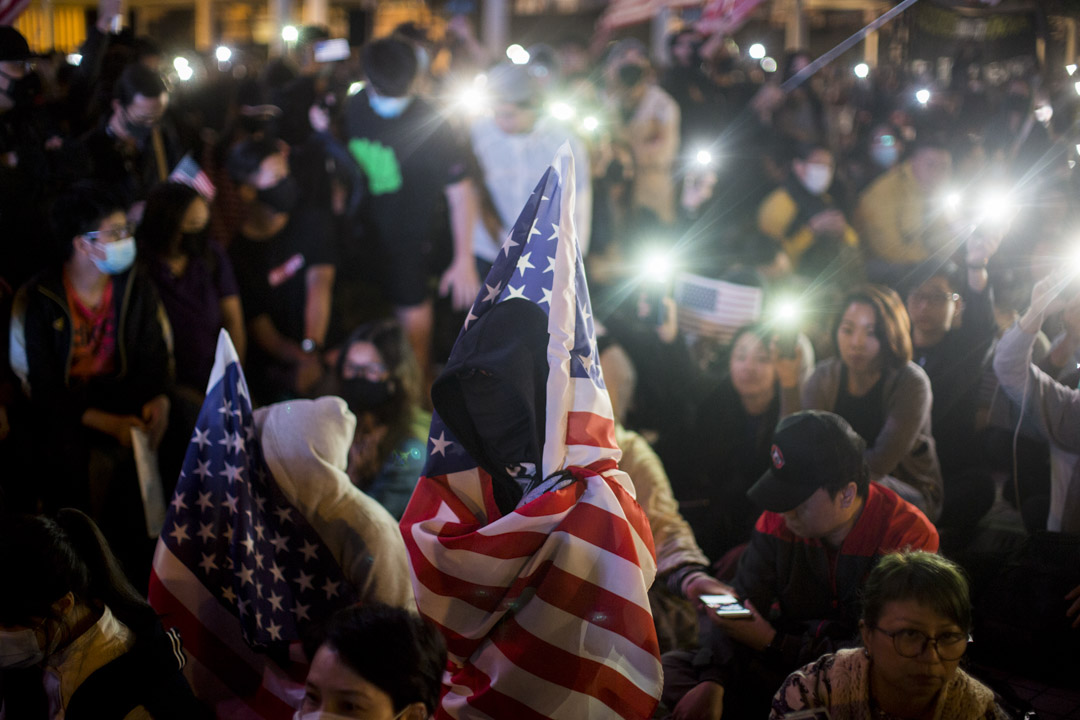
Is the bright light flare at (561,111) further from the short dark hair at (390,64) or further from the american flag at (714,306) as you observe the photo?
the american flag at (714,306)

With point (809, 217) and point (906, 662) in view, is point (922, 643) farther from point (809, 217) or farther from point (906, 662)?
point (809, 217)

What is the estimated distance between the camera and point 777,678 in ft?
10.1

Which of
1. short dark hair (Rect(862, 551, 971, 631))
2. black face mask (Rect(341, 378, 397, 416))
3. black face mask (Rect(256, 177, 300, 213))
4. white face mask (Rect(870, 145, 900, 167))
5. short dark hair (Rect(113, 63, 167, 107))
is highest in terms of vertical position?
short dark hair (Rect(113, 63, 167, 107))

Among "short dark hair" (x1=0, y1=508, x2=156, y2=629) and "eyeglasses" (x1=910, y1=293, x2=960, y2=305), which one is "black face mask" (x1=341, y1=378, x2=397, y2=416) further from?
"eyeglasses" (x1=910, y1=293, x2=960, y2=305)

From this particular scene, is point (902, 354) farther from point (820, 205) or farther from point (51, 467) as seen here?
point (51, 467)

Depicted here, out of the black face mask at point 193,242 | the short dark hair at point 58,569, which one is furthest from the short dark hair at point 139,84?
the short dark hair at point 58,569

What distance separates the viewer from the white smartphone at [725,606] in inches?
121

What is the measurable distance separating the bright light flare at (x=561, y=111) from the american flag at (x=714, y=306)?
169 cm

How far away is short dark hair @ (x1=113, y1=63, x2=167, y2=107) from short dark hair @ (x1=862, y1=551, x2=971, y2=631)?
4.82 metres

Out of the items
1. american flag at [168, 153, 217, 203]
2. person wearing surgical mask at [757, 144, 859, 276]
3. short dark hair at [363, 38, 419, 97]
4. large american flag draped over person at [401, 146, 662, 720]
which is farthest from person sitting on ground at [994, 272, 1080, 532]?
american flag at [168, 153, 217, 203]

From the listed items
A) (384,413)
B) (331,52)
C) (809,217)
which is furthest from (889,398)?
(331,52)

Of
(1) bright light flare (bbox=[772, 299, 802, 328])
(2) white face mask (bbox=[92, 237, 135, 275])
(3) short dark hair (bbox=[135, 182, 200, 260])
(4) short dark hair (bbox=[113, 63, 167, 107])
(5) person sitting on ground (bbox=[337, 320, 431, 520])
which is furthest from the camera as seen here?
(4) short dark hair (bbox=[113, 63, 167, 107])

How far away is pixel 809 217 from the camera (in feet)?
21.1

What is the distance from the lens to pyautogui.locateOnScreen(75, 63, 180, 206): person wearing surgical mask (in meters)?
5.52
